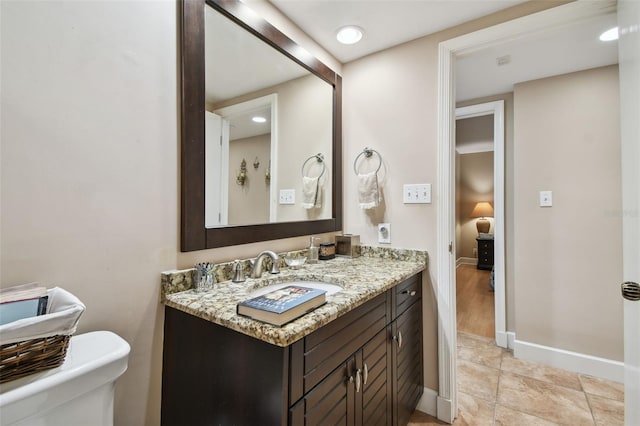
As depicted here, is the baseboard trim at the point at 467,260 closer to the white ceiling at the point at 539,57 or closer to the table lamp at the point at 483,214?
the table lamp at the point at 483,214

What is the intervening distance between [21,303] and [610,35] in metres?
2.88

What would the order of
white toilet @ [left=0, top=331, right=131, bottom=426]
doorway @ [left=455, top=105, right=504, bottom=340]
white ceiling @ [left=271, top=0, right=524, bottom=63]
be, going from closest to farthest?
1. white toilet @ [left=0, top=331, right=131, bottom=426]
2. white ceiling @ [left=271, top=0, right=524, bottom=63]
3. doorway @ [left=455, top=105, right=504, bottom=340]

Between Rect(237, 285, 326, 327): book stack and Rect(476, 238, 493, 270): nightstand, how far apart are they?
17.8ft

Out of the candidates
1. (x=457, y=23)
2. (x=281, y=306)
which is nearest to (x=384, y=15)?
(x=457, y=23)

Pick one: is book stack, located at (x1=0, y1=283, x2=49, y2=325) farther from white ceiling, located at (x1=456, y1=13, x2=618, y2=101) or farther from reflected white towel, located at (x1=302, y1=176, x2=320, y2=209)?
white ceiling, located at (x1=456, y1=13, x2=618, y2=101)

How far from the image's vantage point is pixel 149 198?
3.37 ft

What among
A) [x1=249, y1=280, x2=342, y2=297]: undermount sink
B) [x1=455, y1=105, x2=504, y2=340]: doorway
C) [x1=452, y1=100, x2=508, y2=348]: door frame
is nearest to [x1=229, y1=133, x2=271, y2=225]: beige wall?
[x1=249, y1=280, x2=342, y2=297]: undermount sink

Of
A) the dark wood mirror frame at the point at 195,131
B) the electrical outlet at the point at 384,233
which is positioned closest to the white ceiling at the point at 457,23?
the dark wood mirror frame at the point at 195,131

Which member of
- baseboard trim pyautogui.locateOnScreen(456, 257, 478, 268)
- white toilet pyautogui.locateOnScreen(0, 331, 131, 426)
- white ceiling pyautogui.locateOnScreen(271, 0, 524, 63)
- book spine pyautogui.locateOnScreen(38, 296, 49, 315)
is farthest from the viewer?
baseboard trim pyautogui.locateOnScreen(456, 257, 478, 268)

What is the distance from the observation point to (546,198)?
217 centimetres

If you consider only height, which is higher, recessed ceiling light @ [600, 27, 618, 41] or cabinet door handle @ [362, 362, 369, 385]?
recessed ceiling light @ [600, 27, 618, 41]

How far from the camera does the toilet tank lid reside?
570 millimetres

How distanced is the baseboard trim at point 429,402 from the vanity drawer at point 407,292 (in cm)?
57

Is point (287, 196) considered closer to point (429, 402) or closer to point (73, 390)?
point (73, 390)
